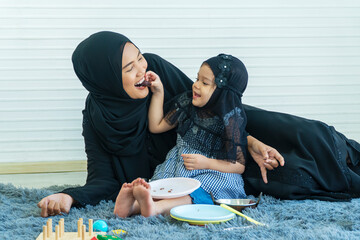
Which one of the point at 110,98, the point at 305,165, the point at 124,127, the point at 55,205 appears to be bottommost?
the point at 55,205

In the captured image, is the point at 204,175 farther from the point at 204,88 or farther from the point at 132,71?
the point at 132,71

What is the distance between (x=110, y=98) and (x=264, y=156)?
0.71 m

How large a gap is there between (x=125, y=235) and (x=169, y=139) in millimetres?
858

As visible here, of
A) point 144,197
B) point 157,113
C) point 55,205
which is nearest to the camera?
point 144,197

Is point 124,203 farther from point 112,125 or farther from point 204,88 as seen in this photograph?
point 204,88

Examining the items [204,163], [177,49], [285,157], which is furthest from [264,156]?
[177,49]

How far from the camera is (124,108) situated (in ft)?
7.07

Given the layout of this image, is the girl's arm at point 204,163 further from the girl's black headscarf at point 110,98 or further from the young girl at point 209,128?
the girl's black headscarf at point 110,98

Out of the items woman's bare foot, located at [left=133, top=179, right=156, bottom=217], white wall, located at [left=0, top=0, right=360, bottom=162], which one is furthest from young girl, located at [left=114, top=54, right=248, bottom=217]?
white wall, located at [left=0, top=0, right=360, bottom=162]

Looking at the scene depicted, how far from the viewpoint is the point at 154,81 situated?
2162 mm

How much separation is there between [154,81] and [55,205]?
0.70m

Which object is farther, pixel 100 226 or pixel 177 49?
pixel 177 49

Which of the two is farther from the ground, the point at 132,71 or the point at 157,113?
the point at 132,71

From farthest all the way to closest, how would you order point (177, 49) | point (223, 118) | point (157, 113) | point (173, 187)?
point (177, 49), point (157, 113), point (223, 118), point (173, 187)
